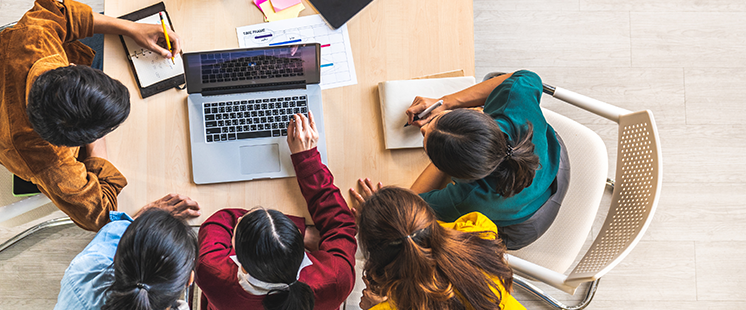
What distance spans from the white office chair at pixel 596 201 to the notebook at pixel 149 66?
1.07 m

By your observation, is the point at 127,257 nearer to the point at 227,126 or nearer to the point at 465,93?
the point at 227,126

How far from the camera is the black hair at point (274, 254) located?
91cm

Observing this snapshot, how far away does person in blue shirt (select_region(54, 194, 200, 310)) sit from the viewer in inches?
34.0

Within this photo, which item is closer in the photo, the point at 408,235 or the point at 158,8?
the point at 408,235

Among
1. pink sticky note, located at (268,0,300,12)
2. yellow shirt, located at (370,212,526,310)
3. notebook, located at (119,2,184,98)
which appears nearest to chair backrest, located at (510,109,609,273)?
yellow shirt, located at (370,212,526,310)

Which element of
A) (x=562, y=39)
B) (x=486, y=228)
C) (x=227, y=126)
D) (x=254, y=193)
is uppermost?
(x=562, y=39)

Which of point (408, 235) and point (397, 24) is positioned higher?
point (397, 24)

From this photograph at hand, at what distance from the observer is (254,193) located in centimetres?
117

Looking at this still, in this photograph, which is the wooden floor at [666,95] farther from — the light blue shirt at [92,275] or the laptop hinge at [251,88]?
the laptop hinge at [251,88]

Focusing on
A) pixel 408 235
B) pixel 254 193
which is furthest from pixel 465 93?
pixel 254 193

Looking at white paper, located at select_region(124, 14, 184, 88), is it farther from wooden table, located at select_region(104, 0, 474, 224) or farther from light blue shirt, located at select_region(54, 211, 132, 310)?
light blue shirt, located at select_region(54, 211, 132, 310)

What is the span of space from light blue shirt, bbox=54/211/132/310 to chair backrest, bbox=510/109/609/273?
45.3 inches

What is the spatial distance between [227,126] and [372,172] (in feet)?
1.38

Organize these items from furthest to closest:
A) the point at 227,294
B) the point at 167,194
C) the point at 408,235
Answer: the point at 167,194
the point at 227,294
the point at 408,235
